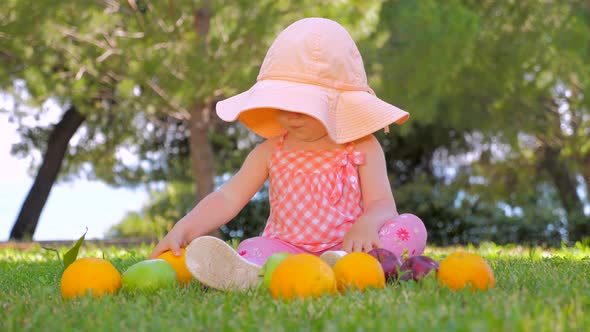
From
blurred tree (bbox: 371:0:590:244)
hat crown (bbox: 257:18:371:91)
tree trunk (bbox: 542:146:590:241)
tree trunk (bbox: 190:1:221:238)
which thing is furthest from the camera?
tree trunk (bbox: 542:146:590:241)

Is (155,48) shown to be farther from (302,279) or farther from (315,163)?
(302,279)

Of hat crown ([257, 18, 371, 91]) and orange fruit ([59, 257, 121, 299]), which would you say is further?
hat crown ([257, 18, 371, 91])

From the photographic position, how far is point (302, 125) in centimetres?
351

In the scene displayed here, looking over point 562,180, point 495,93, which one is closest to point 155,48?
point 495,93

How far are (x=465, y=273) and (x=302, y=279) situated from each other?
2.11 ft

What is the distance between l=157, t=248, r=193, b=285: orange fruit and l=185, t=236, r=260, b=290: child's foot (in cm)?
29

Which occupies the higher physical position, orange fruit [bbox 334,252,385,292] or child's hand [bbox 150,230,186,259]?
child's hand [bbox 150,230,186,259]

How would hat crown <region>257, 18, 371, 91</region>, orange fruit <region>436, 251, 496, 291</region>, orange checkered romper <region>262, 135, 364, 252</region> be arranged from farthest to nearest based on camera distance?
orange checkered romper <region>262, 135, 364, 252</region> → hat crown <region>257, 18, 371, 91</region> → orange fruit <region>436, 251, 496, 291</region>

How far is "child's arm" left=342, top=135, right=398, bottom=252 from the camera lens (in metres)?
3.22

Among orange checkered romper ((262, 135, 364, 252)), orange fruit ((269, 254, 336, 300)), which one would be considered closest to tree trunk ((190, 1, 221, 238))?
orange checkered romper ((262, 135, 364, 252))

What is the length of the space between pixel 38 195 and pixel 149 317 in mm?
10537

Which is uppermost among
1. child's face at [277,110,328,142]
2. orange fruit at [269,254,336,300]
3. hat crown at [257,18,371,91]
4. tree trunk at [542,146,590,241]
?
hat crown at [257,18,371,91]

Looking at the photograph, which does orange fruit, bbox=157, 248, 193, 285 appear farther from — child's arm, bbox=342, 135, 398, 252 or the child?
child's arm, bbox=342, 135, 398, 252

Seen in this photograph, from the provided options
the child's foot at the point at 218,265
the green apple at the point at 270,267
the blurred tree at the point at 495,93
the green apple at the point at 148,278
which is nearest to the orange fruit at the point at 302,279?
the green apple at the point at 270,267
